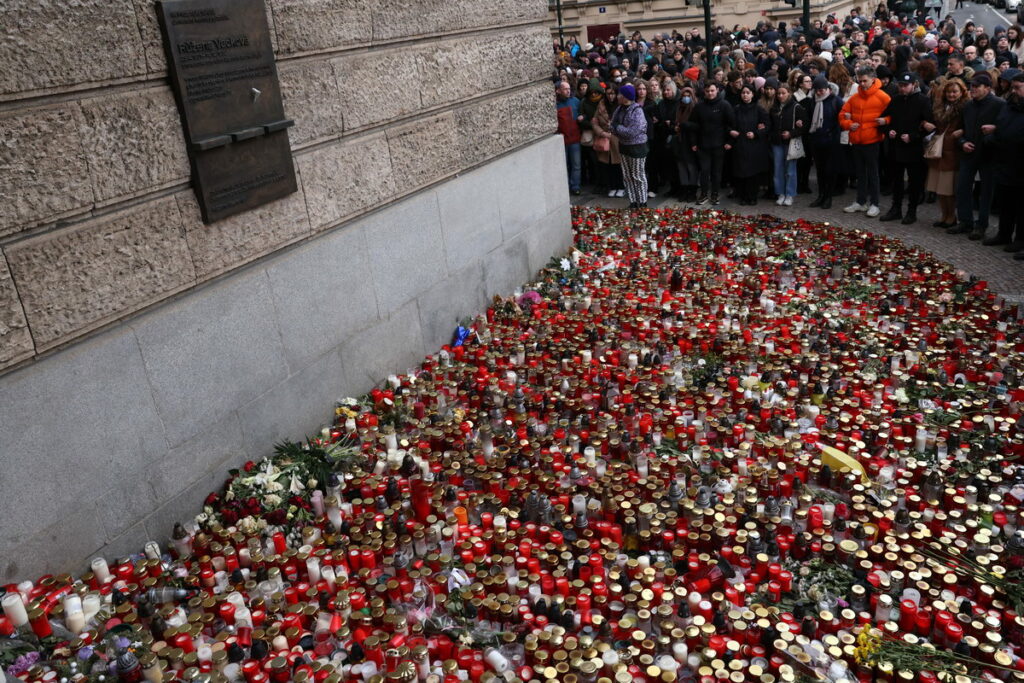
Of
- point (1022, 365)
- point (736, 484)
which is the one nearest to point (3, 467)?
point (736, 484)

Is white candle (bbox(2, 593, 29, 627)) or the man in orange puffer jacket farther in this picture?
the man in orange puffer jacket

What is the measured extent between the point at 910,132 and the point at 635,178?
12.0ft

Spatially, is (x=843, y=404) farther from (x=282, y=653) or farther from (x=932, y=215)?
(x=932, y=215)

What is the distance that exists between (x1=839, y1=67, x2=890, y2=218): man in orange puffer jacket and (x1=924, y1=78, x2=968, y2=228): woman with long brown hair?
0.62 m

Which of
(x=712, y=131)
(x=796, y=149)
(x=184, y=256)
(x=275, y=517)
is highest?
(x=184, y=256)

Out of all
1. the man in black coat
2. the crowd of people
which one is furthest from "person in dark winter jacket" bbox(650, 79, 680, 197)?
the man in black coat

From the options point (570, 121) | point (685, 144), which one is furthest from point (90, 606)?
point (570, 121)

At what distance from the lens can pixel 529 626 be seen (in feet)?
12.6

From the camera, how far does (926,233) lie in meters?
9.80

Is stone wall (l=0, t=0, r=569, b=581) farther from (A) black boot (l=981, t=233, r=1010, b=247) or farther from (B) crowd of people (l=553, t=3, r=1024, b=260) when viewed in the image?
(A) black boot (l=981, t=233, r=1010, b=247)

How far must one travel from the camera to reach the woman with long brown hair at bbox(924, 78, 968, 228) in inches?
363

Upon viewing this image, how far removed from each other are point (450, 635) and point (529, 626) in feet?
1.18

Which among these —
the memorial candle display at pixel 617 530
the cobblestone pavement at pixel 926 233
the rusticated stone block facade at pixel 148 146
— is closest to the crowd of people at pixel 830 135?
the cobblestone pavement at pixel 926 233

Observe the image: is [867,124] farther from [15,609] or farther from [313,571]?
[15,609]
